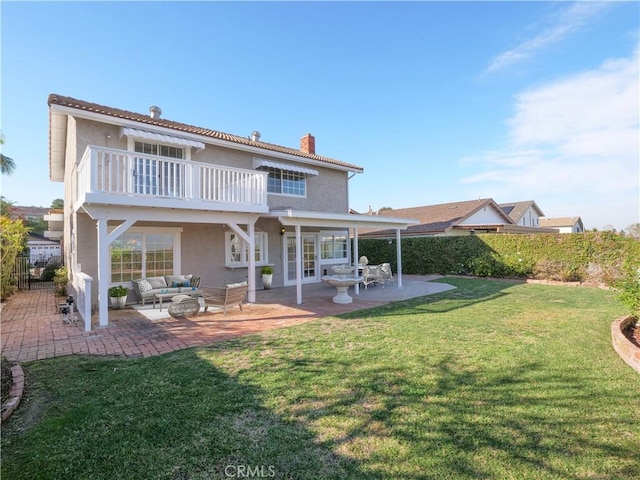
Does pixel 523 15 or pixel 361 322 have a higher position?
pixel 523 15

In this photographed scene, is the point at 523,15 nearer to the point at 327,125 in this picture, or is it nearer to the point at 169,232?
the point at 327,125

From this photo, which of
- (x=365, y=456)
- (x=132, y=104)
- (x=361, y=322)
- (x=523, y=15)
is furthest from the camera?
(x=132, y=104)

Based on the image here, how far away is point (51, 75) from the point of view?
466 inches

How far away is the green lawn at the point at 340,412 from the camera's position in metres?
3.01

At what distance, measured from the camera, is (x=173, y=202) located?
931 cm

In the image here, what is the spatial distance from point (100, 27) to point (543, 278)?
21822 millimetres

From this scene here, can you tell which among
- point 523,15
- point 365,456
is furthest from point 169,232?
point 523,15

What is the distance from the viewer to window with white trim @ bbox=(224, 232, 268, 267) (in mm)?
13672

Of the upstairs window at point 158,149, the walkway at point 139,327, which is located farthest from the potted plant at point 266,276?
the upstairs window at point 158,149

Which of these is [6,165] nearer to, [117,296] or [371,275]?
[117,296]

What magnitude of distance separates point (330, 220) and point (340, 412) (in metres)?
9.09

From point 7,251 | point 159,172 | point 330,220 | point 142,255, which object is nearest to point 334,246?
point 330,220

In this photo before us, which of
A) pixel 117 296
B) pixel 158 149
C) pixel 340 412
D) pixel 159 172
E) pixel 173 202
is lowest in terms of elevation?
pixel 340 412

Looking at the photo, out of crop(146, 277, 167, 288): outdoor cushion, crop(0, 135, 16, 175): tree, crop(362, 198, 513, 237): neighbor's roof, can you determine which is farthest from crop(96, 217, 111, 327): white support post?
crop(362, 198, 513, 237): neighbor's roof
